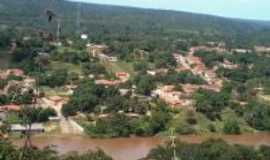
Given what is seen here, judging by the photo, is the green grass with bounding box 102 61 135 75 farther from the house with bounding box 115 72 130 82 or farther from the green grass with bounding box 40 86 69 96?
the green grass with bounding box 40 86 69 96

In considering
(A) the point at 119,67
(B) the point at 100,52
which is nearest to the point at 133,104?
(A) the point at 119,67

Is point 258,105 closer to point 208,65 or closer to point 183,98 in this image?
point 183,98

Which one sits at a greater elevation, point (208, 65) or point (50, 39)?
point (50, 39)

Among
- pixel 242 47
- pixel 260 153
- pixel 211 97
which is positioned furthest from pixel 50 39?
pixel 242 47

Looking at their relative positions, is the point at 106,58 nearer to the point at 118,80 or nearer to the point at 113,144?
the point at 118,80

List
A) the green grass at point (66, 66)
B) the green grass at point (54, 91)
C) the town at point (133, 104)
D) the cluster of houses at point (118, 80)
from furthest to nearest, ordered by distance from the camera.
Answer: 1. the green grass at point (66, 66)
2. the cluster of houses at point (118, 80)
3. the green grass at point (54, 91)
4. the town at point (133, 104)

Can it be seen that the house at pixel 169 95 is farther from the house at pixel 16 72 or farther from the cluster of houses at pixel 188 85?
the house at pixel 16 72

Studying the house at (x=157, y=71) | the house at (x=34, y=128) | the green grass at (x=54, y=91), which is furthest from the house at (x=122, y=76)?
the house at (x=34, y=128)

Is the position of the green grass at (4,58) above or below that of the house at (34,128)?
above

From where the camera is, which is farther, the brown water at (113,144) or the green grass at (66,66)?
the green grass at (66,66)

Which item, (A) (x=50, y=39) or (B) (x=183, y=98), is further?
(B) (x=183, y=98)

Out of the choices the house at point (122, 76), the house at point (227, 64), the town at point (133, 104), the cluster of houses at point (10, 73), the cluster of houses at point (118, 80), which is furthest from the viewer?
the house at point (227, 64)
